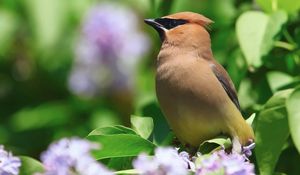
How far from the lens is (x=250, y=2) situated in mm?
4219

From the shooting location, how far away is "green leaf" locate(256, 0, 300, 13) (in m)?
3.59

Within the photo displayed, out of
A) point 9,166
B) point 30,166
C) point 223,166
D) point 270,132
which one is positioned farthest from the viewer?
point 270,132

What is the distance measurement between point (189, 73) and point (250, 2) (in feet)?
2.74

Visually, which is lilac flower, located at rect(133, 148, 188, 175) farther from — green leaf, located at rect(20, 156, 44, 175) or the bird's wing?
the bird's wing

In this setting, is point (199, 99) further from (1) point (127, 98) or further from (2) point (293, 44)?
(1) point (127, 98)

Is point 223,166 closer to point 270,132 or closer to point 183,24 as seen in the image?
point 270,132

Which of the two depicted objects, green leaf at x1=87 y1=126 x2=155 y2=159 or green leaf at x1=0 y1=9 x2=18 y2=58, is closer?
green leaf at x1=87 y1=126 x2=155 y2=159

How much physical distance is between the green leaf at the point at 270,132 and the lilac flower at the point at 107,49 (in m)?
2.50

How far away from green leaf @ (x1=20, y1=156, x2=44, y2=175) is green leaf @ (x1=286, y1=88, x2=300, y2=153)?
0.72 m

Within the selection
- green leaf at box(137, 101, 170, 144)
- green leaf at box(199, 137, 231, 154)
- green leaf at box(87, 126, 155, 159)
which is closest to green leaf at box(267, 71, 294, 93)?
green leaf at box(137, 101, 170, 144)

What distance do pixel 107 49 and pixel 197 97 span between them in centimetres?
202

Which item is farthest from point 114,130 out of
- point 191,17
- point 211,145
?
point 191,17

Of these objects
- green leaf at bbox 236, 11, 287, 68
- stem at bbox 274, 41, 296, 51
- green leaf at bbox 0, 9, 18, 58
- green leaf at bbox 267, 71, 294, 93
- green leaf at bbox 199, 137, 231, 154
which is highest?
green leaf at bbox 0, 9, 18, 58

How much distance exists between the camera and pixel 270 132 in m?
2.83
